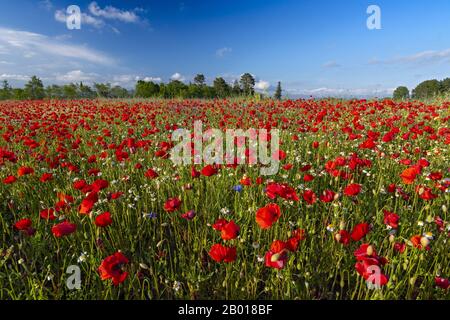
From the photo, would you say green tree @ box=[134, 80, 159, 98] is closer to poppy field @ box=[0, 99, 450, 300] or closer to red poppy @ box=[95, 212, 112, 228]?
poppy field @ box=[0, 99, 450, 300]

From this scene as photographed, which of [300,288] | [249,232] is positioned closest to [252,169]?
[249,232]

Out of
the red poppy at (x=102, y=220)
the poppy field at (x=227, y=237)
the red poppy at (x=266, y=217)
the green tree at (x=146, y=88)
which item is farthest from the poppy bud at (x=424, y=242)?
the green tree at (x=146, y=88)

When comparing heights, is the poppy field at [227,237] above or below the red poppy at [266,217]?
below

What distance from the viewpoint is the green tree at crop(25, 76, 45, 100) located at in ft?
144

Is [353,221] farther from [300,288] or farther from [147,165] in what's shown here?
[147,165]

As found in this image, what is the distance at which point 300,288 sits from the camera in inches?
81.3

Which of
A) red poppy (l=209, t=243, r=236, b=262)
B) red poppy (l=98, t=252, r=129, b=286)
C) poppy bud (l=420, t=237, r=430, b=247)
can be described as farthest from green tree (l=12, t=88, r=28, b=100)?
poppy bud (l=420, t=237, r=430, b=247)

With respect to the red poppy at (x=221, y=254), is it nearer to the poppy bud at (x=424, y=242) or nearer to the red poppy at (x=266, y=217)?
the red poppy at (x=266, y=217)

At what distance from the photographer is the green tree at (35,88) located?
43.9 m

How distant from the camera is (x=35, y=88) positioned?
46969 millimetres

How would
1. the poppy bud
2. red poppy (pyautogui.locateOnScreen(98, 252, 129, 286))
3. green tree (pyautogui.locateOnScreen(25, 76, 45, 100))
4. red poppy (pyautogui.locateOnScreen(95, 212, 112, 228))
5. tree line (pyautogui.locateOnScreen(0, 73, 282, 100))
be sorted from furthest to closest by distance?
1. green tree (pyautogui.locateOnScreen(25, 76, 45, 100))
2. tree line (pyautogui.locateOnScreen(0, 73, 282, 100))
3. red poppy (pyautogui.locateOnScreen(95, 212, 112, 228))
4. the poppy bud
5. red poppy (pyautogui.locateOnScreen(98, 252, 129, 286))

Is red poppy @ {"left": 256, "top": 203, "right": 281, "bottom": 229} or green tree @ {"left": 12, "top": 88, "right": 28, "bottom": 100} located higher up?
green tree @ {"left": 12, "top": 88, "right": 28, "bottom": 100}

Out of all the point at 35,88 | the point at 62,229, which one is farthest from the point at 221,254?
the point at 35,88
